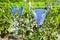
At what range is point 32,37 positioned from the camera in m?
5.06

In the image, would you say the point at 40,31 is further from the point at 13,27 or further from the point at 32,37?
the point at 13,27

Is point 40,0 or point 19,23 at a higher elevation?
point 19,23

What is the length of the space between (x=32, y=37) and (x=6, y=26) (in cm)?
88

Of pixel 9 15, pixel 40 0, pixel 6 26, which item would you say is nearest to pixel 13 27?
pixel 6 26

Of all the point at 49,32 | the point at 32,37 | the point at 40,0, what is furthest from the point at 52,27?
the point at 40,0

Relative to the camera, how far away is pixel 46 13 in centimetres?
559

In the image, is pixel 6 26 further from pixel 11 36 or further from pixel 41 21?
pixel 41 21

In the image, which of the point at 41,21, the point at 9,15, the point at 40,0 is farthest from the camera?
the point at 40,0

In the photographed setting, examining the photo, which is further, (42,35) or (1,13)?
(1,13)

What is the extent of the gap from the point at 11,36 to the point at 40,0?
703 cm

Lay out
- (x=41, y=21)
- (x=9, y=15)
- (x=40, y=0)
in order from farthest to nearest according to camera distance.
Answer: (x=40, y=0), (x=9, y=15), (x=41, y=21)

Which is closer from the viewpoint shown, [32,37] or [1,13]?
[32,37]

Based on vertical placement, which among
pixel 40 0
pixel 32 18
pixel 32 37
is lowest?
pixel 40 0

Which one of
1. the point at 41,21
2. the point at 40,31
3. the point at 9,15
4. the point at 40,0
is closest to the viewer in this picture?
the point at 40,31
